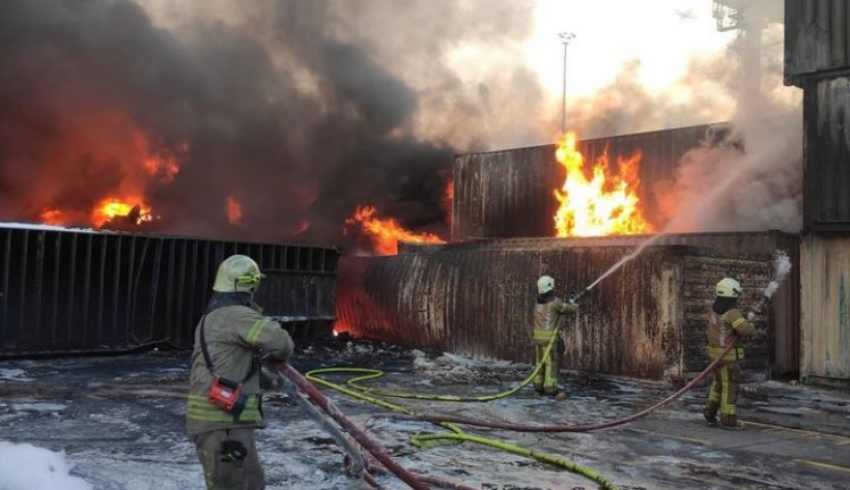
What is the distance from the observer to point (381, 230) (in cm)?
2808

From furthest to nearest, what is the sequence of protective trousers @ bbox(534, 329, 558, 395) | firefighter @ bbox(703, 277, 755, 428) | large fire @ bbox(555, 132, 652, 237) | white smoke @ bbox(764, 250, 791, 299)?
large fire @ bbox(555, 132, 652, 237) < white smoke @ bbox(764, 250, 791, 299) < protective trousers @ bbox(534, 329, 558, 395) < firefighter @ bbox(703, 277, 755, 428)

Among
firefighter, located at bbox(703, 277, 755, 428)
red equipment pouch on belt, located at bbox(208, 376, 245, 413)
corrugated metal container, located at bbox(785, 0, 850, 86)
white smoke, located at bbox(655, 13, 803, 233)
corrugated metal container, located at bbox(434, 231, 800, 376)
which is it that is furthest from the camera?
white smoke, located at bbox(655, 13, 803, 233)

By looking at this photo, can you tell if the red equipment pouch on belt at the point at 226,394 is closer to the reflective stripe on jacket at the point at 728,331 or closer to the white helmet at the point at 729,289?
the reflective stripe on jacket at the point at 728,331

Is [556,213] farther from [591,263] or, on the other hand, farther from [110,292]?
[110,292]

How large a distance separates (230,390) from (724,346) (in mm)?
5890

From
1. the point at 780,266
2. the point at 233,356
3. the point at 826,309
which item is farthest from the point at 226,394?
the point at 826,309

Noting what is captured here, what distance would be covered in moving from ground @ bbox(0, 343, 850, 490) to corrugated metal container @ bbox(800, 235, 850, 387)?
28.2 inches

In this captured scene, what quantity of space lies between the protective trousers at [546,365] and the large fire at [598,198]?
9801 mm

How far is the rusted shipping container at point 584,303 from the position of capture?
1150 centimetres

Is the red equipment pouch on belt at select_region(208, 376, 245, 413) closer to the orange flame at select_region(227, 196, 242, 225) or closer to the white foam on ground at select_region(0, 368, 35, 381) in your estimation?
the white foam on ground at select_region(0, 368, 35, 381)

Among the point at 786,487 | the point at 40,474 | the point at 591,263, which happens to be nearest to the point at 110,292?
the point at 591,263

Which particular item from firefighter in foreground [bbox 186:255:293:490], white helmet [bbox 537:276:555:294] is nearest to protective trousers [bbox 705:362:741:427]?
white helmet [bbox 537:276:555:294]

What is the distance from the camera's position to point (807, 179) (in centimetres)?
1252

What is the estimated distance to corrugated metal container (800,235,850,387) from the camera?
1204cm
